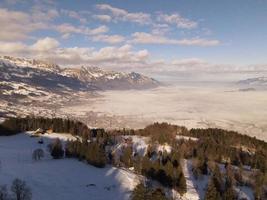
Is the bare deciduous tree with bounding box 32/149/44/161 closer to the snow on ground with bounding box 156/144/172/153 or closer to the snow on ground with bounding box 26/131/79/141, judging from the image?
the snow on ground with bounding box 26/131/79/141

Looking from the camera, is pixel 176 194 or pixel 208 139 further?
pixel 208 139

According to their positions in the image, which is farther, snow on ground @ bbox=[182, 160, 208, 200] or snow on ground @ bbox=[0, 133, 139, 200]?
snow on ground @ bbox=[182, 160, 208, 200]

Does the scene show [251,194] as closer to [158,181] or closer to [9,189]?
[158,181]

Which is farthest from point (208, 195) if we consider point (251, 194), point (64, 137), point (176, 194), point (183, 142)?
point (64, 137)

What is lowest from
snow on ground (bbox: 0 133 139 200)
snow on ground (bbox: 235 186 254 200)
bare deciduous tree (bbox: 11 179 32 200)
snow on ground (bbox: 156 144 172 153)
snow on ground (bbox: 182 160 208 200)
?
snow on ground (bbox: 235 186 254 200)

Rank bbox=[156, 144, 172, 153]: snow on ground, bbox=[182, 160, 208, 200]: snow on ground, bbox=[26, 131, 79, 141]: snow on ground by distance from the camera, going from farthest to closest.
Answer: bbox=[26, 131, 79, 141]: snow on ground → bbox=[156, 144, 172, 153]: snow on ground → bbox=[182, 160, 208, 200]: snow on ground

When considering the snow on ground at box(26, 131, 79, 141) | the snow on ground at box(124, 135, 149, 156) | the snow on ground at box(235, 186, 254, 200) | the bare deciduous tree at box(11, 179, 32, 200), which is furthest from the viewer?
the snow on ground at box(26, 131, 79, 141)

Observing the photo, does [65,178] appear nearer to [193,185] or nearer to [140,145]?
[193,185]

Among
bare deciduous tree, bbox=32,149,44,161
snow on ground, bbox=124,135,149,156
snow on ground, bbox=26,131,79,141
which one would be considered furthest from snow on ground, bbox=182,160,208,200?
snow on ground, bbox=26,131,79,141
